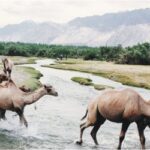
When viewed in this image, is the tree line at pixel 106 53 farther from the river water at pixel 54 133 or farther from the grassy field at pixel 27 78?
the river water at pixel 54 133

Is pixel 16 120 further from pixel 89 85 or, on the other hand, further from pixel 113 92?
pixel 89 85

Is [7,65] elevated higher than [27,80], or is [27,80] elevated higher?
[7,65]

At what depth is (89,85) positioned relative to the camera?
62.3m

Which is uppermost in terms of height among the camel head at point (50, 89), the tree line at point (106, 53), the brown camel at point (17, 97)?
the camel head at point (50, 89)

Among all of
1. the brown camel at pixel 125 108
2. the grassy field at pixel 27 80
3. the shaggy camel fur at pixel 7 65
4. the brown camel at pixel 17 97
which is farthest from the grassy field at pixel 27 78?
the brown camel at pixel 125 108

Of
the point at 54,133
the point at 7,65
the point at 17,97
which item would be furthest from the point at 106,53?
the point at 17,97

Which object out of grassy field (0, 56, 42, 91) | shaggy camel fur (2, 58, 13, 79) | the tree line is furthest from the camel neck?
the tree line

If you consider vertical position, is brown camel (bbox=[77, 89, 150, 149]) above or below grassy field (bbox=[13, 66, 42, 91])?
above

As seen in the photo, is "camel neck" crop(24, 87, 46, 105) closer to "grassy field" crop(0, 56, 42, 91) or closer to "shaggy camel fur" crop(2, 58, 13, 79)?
"shaggy camel fur" crop(2, 58, 13, 79)

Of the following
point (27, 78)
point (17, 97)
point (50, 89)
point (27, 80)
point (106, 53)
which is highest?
point (50, 89)

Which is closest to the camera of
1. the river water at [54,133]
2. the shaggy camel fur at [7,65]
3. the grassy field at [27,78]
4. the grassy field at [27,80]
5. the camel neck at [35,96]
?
the river water at [54,133]

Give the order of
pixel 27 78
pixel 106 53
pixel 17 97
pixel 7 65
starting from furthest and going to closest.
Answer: pixel 106 53, pixel 27 78, pixel 7 65, pixel 17 97

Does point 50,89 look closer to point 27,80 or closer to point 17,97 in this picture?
point 17,97

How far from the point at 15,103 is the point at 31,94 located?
34.6 inches
